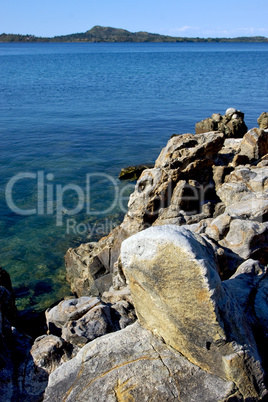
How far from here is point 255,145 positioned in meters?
14.6

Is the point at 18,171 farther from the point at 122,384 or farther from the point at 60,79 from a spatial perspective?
the point at 60,79

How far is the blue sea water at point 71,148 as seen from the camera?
46.6 feet

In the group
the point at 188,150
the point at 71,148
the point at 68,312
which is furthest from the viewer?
the point at 71,148

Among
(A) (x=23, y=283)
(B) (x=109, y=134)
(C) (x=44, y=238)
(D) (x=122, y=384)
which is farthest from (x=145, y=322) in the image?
(B) (x=109, y=134)

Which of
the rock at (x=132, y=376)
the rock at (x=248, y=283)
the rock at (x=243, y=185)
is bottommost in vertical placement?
the rock at (x=132, y=376)

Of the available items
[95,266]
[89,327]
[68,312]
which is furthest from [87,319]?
[95,266]

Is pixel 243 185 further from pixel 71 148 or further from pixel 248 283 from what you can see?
pixel 71 148

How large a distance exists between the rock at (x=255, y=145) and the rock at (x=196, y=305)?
9993 mm

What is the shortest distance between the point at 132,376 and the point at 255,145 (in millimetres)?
11215

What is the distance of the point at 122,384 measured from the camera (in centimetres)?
529

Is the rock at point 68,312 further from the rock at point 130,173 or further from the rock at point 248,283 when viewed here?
the rock at point 130,173

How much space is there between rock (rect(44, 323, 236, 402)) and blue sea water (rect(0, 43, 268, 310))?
607 cm

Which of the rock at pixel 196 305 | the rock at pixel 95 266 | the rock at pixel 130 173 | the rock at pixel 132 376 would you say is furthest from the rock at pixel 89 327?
the rock at pixel 130 173

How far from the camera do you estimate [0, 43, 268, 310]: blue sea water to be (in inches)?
559
